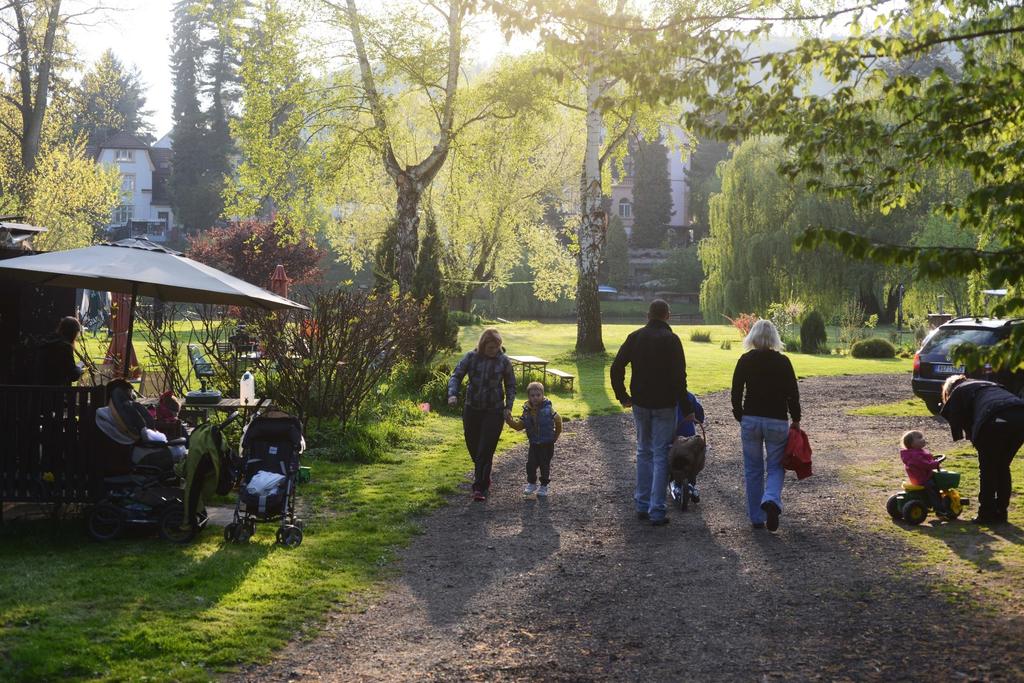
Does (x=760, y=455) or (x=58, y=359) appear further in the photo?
(x=58, y=359)

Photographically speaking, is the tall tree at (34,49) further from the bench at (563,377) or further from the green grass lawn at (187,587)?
the green grass lawn at (187,587)

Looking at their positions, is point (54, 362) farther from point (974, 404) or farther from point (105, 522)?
point (974, 404)

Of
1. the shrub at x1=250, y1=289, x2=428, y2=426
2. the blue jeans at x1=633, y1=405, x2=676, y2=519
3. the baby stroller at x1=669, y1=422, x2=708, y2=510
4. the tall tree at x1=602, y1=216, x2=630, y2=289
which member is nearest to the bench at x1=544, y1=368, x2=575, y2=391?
the shrub at x1=250, y1=289, x2=428, y2=426

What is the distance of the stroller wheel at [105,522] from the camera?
845 centimetres

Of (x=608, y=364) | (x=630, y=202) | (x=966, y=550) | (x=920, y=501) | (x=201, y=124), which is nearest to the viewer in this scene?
(x=966, y=550)

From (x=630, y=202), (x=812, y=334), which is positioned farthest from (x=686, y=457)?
(x=630, y=202)

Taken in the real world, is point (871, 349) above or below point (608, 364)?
above

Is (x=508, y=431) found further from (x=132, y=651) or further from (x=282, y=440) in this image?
(x=132, y=651)

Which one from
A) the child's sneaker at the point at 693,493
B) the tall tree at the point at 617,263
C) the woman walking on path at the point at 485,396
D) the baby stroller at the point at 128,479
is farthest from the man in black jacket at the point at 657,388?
the tall tree at the point at 617,263

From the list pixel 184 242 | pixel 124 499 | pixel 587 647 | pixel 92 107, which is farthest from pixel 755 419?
pixel 92 107

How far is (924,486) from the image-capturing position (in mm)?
Result: 9719

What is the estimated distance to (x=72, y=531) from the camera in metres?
8.73

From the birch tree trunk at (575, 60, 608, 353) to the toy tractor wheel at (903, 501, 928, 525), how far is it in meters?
19.2

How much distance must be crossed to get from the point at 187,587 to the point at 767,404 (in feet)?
16.1
